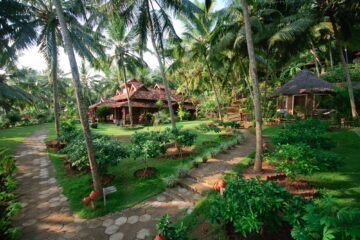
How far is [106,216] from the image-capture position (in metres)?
5.18

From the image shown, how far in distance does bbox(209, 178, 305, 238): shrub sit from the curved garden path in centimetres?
229

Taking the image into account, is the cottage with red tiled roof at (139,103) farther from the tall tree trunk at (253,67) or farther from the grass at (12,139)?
the tall tree trunk at (253,67)

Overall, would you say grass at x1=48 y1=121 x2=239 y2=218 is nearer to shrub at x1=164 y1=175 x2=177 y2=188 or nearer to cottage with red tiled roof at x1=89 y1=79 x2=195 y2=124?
shrub at x1=164 y1=175 x2=177 y2=188

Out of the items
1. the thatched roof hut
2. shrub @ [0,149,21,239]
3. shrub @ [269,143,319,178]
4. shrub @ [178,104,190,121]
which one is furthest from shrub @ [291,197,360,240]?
shrub @ [178,104,190,121]

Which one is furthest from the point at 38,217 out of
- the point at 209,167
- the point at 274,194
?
the point at 274,194

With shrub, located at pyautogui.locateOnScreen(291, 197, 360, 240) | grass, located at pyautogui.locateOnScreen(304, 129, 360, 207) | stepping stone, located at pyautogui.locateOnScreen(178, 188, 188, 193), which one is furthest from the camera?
stepping stone, located at pyautogui.locateOnScreen(178, 188, 188, 193)

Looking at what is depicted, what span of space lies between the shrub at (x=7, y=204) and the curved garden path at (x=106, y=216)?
275mm

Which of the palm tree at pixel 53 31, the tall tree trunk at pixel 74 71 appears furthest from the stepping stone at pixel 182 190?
the palm tree at pixel 53 31

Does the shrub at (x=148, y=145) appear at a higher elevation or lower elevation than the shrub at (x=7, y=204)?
higher

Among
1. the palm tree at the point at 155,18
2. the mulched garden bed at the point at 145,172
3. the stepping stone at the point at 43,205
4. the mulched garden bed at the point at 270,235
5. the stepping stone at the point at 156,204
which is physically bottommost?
the stepping stone at the point at 43,205

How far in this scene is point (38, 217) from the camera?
5.34 meters

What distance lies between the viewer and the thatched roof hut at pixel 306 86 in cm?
1302

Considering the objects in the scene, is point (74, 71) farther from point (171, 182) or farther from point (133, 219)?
point (171, 182)

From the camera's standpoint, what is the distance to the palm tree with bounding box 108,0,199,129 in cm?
997
